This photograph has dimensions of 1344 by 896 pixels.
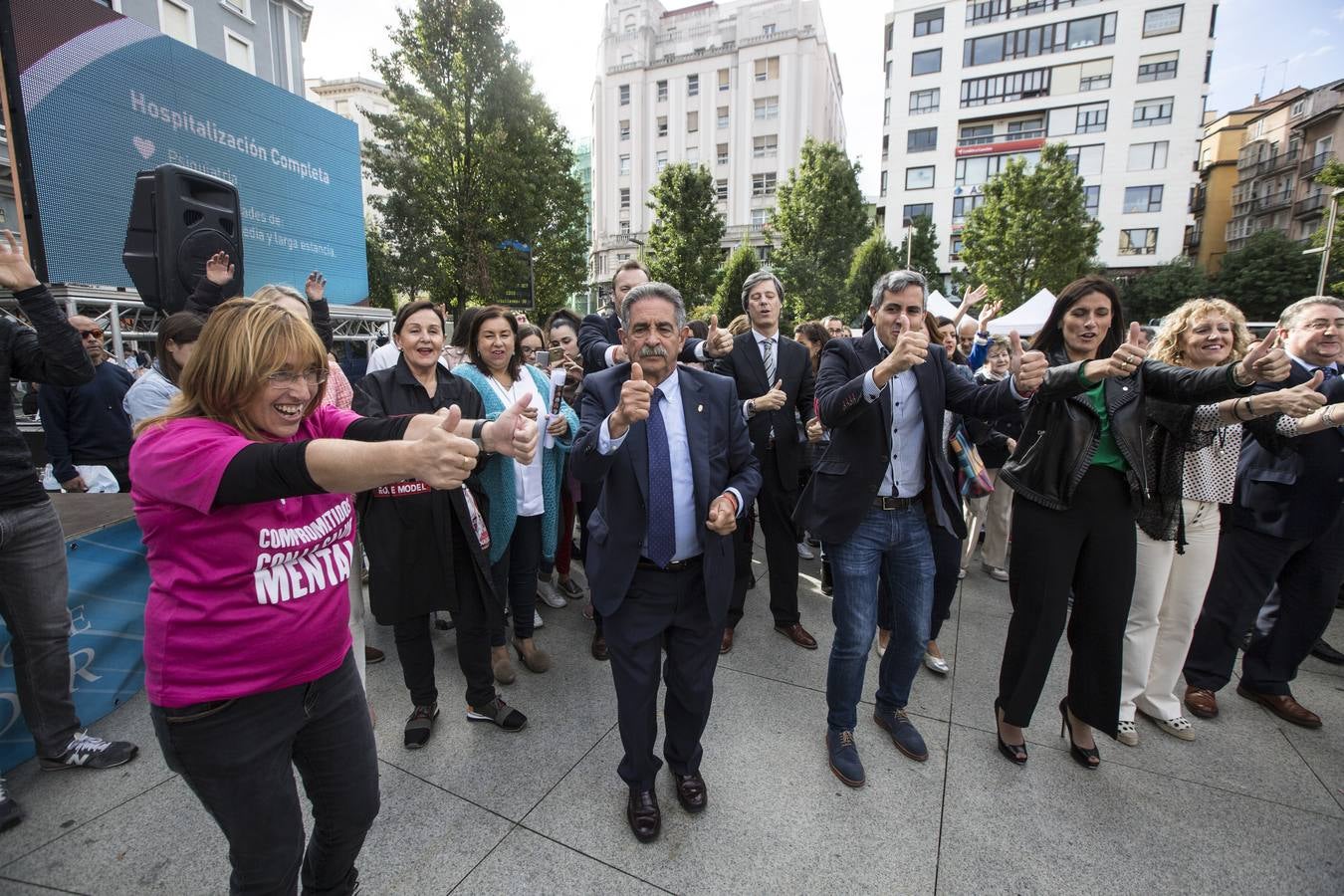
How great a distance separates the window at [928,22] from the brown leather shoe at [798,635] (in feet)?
163

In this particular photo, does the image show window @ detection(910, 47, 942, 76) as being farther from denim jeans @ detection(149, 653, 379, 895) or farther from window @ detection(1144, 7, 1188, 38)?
denim jeans @ detection(149, 653, 379, 895)

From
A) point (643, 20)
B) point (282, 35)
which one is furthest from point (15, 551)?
point (643, 20)

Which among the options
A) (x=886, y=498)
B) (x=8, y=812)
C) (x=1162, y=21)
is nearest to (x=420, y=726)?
(x=8, y=812)

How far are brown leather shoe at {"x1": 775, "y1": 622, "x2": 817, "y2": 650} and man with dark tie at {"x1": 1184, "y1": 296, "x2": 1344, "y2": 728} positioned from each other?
2.09 meters

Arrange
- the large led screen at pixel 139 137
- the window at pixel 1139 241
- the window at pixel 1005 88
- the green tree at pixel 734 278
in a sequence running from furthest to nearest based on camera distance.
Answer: the window at pixel 1005 88, the window at pixel 1139 241, the green tree at pixel 734 278, the large led screen at pixel 139 137

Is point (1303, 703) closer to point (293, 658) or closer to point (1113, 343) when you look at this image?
point (1113, 343)

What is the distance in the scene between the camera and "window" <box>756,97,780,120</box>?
43312 mm

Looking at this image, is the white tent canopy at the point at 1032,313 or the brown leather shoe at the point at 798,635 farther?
the white tent canopy at the point at 1032,313

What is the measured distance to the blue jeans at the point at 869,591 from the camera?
108 inches

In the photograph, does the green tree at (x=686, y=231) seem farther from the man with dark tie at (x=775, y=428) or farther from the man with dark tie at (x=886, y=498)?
the man with dark tie at (x=886, y=498)

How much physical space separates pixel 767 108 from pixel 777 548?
47.8m

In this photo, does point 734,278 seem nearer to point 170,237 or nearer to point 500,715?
point 170,237

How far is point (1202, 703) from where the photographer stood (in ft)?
10.8

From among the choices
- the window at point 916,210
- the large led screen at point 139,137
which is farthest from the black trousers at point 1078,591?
the window at point 916,210
